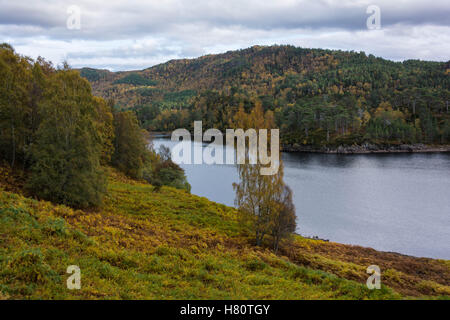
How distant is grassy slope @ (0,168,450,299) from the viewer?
36.8ft

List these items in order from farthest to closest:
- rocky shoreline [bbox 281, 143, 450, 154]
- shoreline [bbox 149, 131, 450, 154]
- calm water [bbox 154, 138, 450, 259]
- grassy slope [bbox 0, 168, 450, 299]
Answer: rocky shoreline [bbox 281, 143, 450, 154] < shoreline [bbox 149, 131, 450, 154] < calm water [bbox 154, 138, 450, 259] < grassy slope [bbox 0, 168, 450, 299]

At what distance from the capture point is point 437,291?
18625 millimetres

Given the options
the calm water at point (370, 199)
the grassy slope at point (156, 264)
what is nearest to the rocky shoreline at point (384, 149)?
the calm water at point (370, 199)

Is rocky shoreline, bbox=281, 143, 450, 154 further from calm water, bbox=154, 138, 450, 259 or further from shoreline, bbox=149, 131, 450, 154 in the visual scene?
calm water, bbox=154, 138, 450, 259

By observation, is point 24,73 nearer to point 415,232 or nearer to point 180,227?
point 180,227

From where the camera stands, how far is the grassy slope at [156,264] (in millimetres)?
11219

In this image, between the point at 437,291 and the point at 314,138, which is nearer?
the point at 437,291

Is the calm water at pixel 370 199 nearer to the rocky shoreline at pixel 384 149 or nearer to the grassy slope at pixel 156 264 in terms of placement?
the grassy slope at pixel 156 264

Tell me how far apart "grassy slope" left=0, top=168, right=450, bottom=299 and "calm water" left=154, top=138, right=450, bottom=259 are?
49.2ft

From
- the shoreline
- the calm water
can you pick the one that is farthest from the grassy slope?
the shoreline

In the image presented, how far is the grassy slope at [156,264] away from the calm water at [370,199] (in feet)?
49.2

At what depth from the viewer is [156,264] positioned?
15000 millimetres
